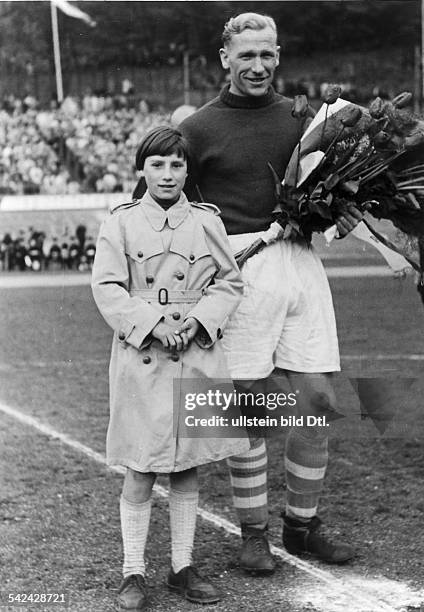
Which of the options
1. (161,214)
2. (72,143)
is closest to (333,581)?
(161,214)

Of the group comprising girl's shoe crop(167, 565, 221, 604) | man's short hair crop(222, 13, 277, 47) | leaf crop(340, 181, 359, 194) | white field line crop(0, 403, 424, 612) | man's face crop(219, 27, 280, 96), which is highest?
man's short hair crop(222, 13, 277, 47)

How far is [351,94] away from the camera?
14.6m

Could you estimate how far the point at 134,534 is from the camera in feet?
10.5

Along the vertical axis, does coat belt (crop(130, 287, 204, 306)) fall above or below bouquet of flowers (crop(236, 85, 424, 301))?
below

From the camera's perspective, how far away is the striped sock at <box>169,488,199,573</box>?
3244 millimetres

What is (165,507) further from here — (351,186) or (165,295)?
(351,186)

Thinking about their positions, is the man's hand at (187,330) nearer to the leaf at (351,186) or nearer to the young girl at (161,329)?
the young girl at (161,329)

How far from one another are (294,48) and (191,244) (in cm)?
1205

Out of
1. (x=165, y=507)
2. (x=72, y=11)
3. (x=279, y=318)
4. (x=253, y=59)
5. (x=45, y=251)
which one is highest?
(x=72, y=11)

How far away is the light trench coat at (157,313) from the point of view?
312cm

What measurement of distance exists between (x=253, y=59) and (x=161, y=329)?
107 cm

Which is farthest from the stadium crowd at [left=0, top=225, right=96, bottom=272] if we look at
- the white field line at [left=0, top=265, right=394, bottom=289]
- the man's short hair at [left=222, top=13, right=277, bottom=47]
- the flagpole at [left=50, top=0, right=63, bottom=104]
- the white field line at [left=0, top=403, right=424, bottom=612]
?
the man's short hair at [left=222, top=13, right=277, bottom=47]

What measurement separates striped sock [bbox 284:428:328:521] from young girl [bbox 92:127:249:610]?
520mm

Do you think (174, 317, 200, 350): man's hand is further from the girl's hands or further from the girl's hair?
the girl's hair
